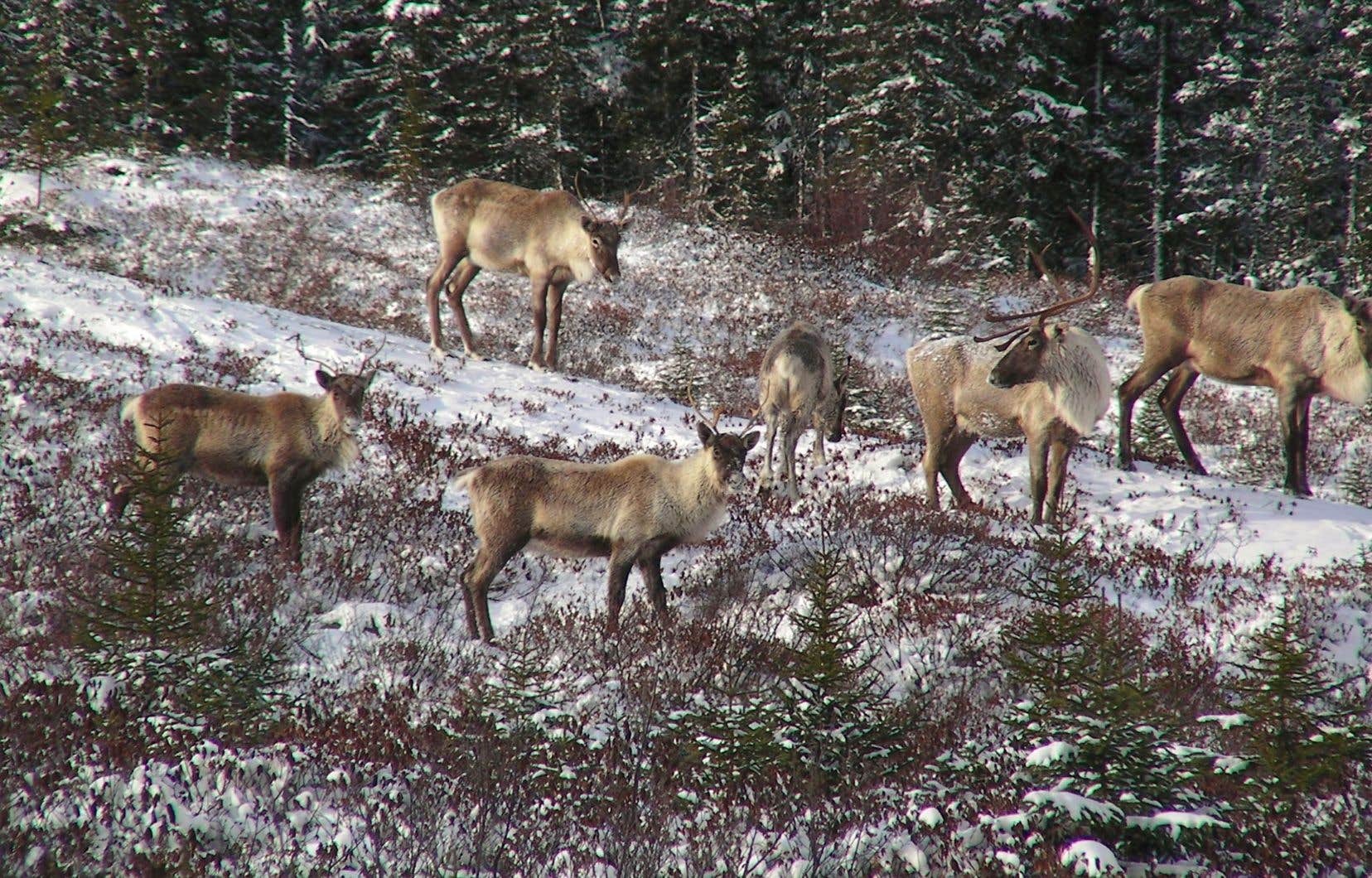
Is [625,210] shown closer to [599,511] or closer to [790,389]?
[790,389]

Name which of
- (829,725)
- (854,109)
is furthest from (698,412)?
(854,109)

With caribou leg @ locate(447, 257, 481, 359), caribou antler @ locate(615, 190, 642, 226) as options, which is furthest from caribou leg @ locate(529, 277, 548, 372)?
caribou antler @ locate(615, 190, 642, 226)

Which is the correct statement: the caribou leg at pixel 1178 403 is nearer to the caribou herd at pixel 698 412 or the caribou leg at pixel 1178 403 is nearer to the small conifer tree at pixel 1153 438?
the caribou herd at pixel 698 412

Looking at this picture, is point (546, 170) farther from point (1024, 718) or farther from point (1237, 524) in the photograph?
point (1024, 718)

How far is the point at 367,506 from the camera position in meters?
8.59

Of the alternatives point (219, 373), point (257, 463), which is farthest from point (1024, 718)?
Answer: point (219, 373)

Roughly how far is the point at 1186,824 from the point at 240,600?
6216 mm

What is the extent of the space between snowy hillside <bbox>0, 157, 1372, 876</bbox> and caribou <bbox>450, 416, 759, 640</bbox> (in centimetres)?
40

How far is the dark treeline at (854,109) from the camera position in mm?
27719

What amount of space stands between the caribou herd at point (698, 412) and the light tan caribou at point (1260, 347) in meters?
0.02

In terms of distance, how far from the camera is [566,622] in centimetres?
689

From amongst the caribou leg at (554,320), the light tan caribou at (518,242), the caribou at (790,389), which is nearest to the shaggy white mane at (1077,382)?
the caribou at (790,389)

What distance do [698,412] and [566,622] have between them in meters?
1.89

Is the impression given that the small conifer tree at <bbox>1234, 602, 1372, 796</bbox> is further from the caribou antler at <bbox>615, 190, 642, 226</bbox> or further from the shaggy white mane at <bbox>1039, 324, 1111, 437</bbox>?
the caribou antler at <bbox>615, 190, 642, 226</bbox>
